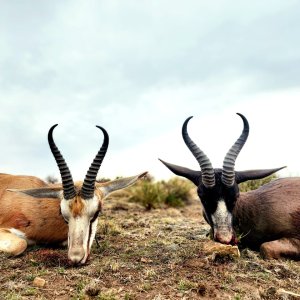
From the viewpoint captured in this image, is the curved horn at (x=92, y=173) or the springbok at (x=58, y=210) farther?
the curved horn at (x=92, y=173)

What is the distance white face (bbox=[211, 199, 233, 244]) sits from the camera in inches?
288

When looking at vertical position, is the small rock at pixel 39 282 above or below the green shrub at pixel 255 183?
below

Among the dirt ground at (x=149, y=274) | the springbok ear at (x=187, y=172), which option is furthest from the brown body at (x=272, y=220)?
the springbok ear at (x=187, y=172)

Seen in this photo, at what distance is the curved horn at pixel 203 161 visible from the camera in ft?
24.9

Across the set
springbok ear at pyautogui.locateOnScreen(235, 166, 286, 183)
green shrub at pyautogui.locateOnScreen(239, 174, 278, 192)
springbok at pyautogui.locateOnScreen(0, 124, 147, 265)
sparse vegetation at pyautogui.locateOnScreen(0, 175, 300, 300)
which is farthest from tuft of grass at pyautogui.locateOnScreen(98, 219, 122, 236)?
green shrub at pyautogui.locateOnScreen(239, 174, 278, 192)

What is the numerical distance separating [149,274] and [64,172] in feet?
7.48

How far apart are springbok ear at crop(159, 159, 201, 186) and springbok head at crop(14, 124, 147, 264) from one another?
1.18 m

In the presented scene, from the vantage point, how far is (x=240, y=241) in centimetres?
832

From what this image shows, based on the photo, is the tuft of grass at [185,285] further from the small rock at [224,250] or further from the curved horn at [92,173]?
the curved horn at [92,173]

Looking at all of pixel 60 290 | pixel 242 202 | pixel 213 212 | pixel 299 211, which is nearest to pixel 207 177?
pixel 213 212

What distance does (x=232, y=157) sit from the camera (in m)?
7.92

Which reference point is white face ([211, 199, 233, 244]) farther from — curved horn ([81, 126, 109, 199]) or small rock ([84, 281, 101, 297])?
small rock ([84, 281, 101, 297])

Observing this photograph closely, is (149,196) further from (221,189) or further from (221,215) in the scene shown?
(221,215)

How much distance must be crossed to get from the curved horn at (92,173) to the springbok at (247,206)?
52.9 inches
